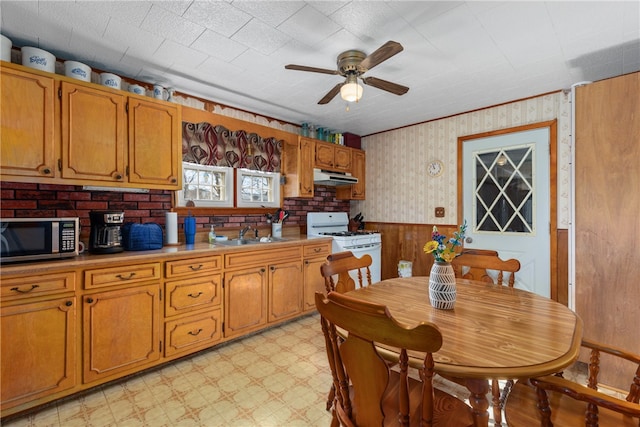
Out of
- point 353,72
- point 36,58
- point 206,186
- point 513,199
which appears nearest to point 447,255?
point 353,72

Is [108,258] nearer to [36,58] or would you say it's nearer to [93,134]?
[93,134]

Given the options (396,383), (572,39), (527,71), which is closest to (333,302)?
(396,383)

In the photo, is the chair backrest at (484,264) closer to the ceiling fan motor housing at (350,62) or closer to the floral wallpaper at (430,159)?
the floral wallpaper at (430,159)

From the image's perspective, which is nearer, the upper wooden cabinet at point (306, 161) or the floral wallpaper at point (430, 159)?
the floral wallpaper at point (430, 159)

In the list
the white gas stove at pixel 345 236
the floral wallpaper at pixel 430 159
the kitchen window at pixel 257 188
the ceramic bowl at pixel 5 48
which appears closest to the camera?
the ceramic bowl at pixel 5 48

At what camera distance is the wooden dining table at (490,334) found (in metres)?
0.92

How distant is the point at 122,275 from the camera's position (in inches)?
79.3

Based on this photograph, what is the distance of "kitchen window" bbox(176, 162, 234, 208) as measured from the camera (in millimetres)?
2975

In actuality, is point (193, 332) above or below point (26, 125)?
below

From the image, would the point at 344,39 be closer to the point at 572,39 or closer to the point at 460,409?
the point at 572,39

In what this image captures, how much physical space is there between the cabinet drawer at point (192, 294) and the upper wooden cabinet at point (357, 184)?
2467mm

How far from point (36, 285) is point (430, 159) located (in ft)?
13.1

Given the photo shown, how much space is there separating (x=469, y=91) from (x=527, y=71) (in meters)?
0.50

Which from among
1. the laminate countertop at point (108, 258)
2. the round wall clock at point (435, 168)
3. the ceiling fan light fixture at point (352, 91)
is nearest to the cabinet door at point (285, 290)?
the laminate countertop at point (108, 258)
